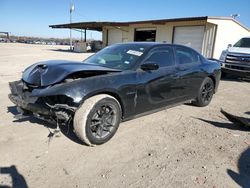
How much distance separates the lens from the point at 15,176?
2.86 m

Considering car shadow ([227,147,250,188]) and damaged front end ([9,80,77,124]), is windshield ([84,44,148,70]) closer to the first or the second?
damaged front end ([9,80,77,124])

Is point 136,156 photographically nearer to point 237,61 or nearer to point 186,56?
point 186,56

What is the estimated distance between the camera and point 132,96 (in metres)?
4.06

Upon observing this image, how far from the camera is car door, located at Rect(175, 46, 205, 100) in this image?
512 centimetres

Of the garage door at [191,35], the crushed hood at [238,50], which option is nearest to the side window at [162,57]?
the crushed hood at [238,50]

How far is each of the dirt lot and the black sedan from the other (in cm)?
37

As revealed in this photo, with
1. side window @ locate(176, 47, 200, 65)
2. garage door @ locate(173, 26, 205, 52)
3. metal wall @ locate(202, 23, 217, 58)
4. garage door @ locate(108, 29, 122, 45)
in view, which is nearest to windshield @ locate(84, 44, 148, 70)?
side window @ locate(176, 47, 200, 65)

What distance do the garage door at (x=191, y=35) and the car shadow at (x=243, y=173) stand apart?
14748mm

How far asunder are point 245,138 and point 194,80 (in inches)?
70.0

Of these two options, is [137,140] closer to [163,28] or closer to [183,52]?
[183,52]

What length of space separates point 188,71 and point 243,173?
2688 mm

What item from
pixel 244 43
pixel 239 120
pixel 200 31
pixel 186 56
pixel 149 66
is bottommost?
pixel 239 120

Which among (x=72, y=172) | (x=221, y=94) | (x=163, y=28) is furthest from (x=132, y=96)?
(x=163, y=28)

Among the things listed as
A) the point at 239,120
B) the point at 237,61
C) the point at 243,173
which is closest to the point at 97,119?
the point at 243,173
